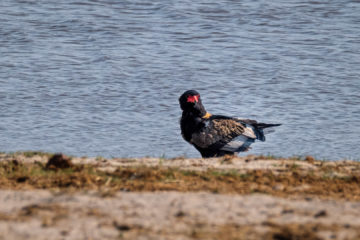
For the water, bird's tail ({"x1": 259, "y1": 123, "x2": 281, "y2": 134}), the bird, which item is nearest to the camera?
the bird

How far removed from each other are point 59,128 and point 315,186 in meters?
5.55

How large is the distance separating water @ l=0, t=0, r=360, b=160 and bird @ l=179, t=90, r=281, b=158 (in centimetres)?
43

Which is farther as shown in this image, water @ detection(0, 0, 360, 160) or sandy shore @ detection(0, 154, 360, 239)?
water @ detection(0, 0, 360, 160)

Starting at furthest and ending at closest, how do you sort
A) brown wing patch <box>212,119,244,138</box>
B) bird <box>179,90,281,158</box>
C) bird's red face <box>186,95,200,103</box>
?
brown wing patch <box>212,119,244,138</box> → bird <box>179,90,281,158</box> → bird's red face <box>186,95,200,103</box>

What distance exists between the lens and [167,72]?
13.8 m

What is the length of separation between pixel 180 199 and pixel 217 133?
4519 millimetres

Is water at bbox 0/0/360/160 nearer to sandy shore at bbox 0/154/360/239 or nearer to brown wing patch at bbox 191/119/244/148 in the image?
brown wing patch at bbox 191/119/244/148

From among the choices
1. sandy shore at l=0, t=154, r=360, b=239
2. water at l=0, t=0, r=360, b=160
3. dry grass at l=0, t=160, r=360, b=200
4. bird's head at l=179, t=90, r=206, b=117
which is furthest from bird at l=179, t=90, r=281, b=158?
dry grass at l=0, t=160, r=360, b=200

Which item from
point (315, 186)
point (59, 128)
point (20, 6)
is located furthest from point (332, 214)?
point (20, 6)

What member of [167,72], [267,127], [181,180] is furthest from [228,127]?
[181,180]

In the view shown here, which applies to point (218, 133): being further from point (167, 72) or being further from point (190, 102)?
point (167, 72)

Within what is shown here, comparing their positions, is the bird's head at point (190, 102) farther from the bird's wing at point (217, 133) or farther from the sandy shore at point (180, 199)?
the sandy shore at point (180, 199)

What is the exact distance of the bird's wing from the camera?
33.6ft

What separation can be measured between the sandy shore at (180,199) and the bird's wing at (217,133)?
2.26 metres
